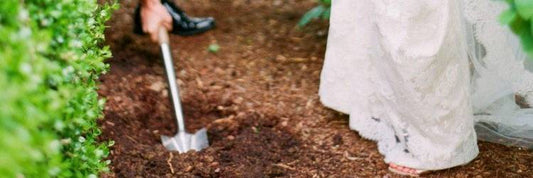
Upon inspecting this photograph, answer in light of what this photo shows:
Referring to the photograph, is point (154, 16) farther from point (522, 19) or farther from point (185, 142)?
point (522, 19)

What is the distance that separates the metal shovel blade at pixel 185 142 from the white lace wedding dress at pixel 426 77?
1.68 feet

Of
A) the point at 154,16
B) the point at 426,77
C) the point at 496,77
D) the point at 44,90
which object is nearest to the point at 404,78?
the point at 426,77

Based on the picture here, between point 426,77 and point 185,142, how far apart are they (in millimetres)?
952

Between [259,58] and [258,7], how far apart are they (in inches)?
23.2

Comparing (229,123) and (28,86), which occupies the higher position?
(28,86)

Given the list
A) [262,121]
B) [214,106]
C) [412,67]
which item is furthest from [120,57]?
[412,67]

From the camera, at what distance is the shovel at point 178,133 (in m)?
2.72

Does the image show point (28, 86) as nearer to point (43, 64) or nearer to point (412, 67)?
point (43, 64)

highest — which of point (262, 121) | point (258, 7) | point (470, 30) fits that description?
point (258, 7)

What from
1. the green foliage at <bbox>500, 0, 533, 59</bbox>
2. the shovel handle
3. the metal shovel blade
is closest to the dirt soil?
the metal shovel blade

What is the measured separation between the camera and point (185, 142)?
273 centimetres

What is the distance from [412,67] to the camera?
229 centimetres

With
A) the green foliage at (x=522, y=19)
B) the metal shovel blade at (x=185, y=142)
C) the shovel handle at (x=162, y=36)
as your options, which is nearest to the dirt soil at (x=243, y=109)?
the metal shovel blade at (x=185, y=142)

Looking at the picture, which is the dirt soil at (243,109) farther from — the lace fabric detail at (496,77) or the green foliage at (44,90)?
the green foliage at (44,90)
